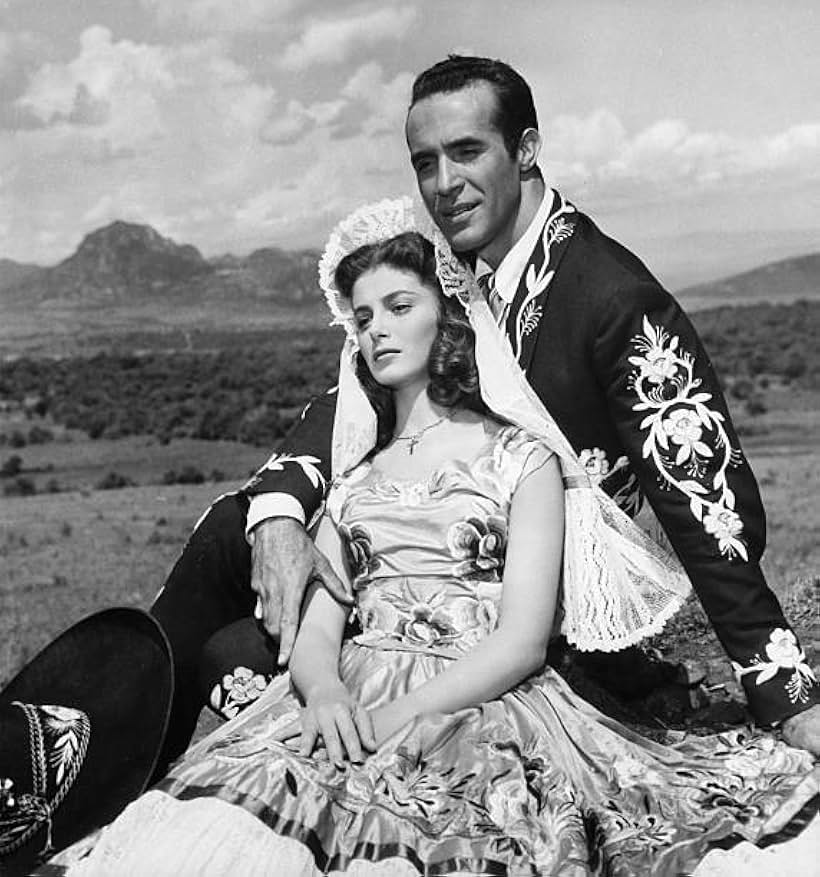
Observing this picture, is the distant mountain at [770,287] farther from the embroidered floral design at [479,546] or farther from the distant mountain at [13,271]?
the embroidered floral design at [479,546]

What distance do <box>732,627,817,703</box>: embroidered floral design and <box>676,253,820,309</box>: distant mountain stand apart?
40.7 metres

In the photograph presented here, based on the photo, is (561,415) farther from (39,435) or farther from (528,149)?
(39,435)

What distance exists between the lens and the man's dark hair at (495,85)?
3.58 meters

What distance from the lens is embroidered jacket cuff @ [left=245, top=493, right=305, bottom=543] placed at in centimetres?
362

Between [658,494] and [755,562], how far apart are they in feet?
0.97

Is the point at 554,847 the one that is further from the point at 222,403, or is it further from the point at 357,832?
the point at 222,403

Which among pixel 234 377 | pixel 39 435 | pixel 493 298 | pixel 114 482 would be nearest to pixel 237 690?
pixel 493 298

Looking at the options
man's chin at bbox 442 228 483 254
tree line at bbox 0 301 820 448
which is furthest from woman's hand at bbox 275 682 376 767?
tree line at bbox 0 301 820 448

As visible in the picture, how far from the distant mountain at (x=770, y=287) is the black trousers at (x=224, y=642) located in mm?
40229

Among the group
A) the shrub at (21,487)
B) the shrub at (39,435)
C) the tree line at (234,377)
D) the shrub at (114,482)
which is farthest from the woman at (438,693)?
the shrub at (39,435)

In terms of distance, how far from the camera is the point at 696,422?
11.3 feet

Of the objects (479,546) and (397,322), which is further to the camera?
(397,322)

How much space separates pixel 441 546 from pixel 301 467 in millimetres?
590

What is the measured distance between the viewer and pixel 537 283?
12.0 ft
